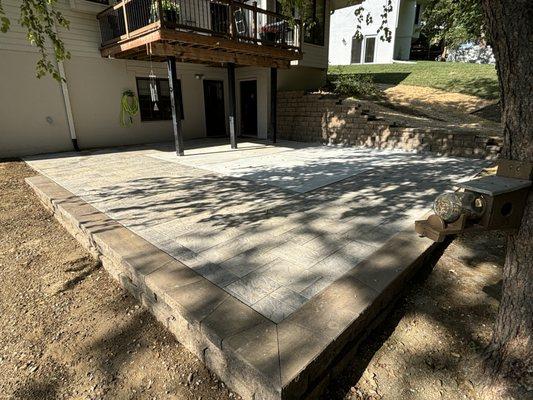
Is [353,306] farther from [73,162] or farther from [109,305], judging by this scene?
[73,162]

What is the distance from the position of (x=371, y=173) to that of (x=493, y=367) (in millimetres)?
4541

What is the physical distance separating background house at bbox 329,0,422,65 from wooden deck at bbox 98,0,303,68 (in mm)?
10873

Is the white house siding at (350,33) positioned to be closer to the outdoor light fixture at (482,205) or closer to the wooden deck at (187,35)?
the wooden deck at (187,35)

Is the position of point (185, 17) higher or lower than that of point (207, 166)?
higher

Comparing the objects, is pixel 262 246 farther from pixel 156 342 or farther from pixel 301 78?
pixel 301 78

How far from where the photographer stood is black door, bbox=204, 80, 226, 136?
11.7 meters

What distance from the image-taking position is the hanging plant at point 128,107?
9500 millimetres

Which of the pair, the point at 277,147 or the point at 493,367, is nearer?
the point at 493,367

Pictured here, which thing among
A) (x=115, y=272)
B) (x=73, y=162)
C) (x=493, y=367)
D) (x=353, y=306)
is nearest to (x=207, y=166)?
(x=73, y=162)

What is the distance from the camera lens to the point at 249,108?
12.0 m

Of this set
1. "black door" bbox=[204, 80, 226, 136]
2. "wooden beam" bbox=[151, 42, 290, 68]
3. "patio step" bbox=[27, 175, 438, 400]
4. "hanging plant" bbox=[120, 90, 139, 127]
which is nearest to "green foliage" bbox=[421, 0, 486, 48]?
"wooden beam" bbox=[151, 42, 290, 68]

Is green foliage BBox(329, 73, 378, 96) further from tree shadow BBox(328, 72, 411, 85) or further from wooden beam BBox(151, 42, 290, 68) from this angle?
wooden beam BBox(151, 42, 290, 68)

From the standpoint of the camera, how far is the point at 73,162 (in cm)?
716

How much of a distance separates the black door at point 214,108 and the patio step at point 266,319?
9.57 m
